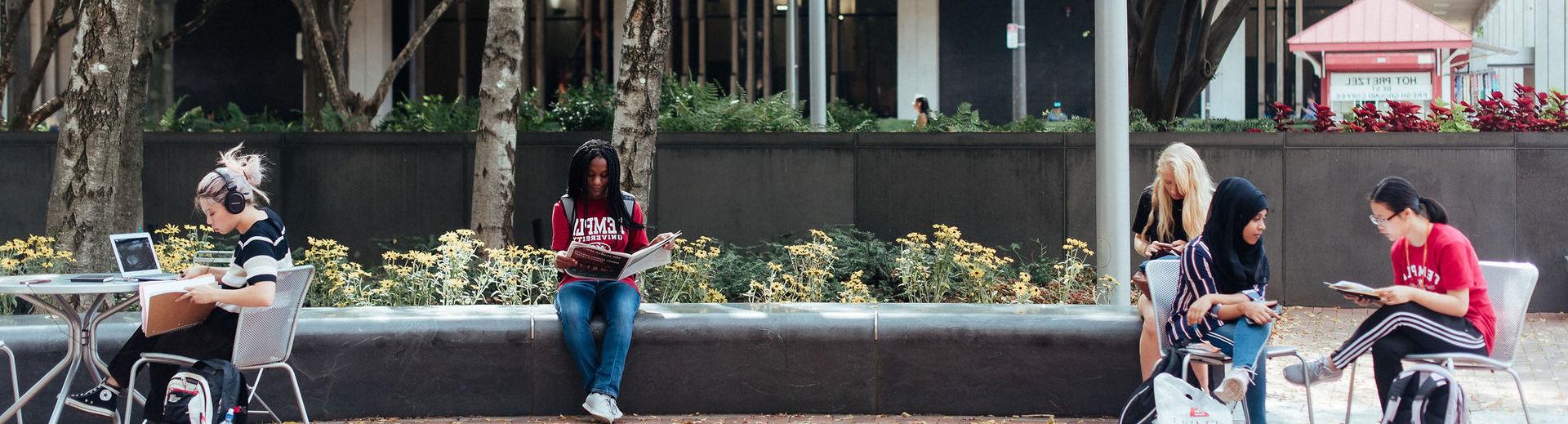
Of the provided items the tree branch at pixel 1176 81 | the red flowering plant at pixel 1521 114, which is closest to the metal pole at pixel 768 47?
the tree branch at pixel 1176 81

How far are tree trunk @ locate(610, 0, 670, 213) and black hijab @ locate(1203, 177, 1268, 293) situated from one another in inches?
169

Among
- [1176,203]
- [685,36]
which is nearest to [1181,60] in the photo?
[1176,203]

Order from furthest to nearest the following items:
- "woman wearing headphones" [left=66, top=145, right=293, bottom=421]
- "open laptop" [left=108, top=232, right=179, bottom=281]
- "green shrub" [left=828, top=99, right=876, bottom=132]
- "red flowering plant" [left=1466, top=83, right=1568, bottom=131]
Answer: "green shrub" [left=828, top=99, right=876, bottom=132] < "red flowering plant" [left=1466, top=83, right=1568, bottom=131] < "open laptop" [left=108, top=232, right=179, bottom=281] < "woman wearing headphones" [left=66, top=145, right=293, bottom=421]

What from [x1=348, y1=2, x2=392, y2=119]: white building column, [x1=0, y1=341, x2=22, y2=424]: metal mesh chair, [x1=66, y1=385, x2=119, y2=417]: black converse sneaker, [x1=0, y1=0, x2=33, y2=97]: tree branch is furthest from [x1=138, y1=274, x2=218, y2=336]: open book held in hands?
[x1=348, y1=2, x2=392, y2=119]: white building column

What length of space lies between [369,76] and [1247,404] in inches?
1086

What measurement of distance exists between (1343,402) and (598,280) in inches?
148

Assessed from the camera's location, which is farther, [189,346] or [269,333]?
[269,333]

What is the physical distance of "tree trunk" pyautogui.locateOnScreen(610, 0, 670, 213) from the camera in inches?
359

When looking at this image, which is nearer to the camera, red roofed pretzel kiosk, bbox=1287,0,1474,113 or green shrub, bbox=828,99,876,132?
green shrub, bbox=828,99,876,132

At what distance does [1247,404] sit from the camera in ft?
19.1

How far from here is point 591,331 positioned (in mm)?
6711

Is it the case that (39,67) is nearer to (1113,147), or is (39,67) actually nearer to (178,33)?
(178,33)

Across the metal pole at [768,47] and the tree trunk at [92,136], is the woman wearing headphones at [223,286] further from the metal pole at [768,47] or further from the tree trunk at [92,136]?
the metal pole at [768,47]

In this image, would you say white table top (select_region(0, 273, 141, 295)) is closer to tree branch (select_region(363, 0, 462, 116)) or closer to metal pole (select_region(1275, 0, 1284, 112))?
tree branch (select_region(363, 0, 462, 116))
